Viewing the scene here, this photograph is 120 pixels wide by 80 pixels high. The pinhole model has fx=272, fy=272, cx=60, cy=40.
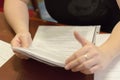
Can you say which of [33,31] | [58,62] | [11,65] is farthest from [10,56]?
[58,62]

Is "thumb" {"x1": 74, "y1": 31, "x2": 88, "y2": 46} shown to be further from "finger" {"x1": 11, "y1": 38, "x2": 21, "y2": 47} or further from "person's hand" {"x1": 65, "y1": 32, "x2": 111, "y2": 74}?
"finger" {"x1": 11, "y1": 38, "x2": 21, "y2": 47}

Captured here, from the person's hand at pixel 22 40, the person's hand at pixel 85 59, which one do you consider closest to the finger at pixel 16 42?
the person's hand at pixel 22 40

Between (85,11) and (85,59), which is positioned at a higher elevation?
(85,59)

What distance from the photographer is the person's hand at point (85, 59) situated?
71 centimetres

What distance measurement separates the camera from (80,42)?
73 cm

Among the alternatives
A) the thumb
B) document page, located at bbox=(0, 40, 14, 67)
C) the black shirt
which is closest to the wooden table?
document page, located at bbox=(0, 40, 14, 67)

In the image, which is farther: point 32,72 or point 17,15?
point 17,15

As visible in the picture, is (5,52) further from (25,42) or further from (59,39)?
(59,39)

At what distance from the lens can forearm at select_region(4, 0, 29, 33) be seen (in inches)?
40.0

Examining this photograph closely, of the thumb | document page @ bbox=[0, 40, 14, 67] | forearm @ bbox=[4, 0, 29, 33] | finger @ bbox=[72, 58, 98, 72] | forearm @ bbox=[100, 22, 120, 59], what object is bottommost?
document page @ bbox=[0, 40, 14, 67]

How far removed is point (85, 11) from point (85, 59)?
1.46ft

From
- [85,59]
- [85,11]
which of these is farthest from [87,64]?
[85,11]

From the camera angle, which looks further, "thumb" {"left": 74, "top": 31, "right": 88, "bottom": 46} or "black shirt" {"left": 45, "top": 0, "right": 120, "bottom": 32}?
"black shirt" {"left": 45, "top": 0, "right": 120, "bottom": 32}

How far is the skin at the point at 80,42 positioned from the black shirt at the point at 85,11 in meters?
0.15
